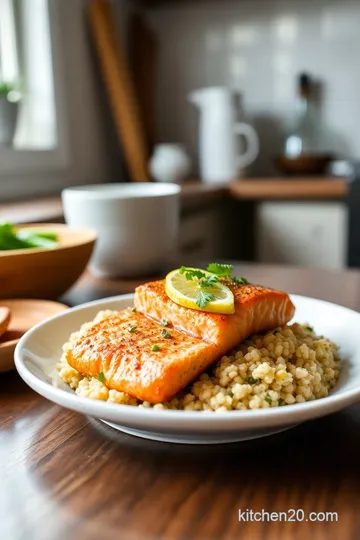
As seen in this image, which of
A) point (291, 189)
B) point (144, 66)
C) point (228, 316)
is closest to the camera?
point (228, 316)

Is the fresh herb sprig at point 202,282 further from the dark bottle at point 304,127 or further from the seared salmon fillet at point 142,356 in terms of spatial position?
the dark bottle at point 304,127

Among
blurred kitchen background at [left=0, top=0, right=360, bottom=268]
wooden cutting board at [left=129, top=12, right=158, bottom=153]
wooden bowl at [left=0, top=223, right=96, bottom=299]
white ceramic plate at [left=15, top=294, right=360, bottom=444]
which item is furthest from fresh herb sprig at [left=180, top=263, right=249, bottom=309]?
wooden cutting board at [left=129, top=12, right=158, bottom=153]

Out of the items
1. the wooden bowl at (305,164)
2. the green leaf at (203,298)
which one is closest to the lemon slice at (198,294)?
the green leaf at (203,298)

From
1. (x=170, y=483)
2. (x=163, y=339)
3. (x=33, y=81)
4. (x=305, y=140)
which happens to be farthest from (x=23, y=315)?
(x=305, y=140)

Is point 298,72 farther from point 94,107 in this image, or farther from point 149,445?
point 149,445

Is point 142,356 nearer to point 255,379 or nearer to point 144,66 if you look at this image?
point 255,379

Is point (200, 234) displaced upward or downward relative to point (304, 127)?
downward

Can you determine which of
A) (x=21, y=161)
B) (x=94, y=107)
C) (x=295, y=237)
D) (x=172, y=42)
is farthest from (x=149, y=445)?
(x=172, y=42)

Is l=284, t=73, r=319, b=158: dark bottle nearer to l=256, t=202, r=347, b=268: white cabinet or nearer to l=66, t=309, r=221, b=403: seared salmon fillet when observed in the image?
l=256, t=202, r=347, b=268: white cabinet
